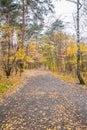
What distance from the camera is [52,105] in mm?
7172

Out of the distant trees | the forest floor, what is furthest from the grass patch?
the distant trees

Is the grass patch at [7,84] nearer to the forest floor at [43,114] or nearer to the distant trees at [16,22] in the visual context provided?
the forest floor at [43,114]

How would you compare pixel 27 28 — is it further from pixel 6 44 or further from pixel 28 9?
pixel 6 44

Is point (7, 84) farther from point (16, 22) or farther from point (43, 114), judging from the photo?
point (16, 22)

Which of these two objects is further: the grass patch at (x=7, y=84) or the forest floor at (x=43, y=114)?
the grass patch at (x=7, y=84)

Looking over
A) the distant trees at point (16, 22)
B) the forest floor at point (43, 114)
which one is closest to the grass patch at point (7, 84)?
the forest floor at point (43, 114)

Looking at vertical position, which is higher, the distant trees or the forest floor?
the distant trees

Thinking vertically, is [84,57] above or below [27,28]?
below

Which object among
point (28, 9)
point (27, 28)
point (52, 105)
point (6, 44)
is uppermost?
point (28, 9)

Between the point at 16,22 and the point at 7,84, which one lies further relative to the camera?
the point at 16,22

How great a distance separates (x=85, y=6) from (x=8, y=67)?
8843 mm

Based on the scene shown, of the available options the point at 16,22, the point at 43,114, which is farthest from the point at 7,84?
the point at 16,22

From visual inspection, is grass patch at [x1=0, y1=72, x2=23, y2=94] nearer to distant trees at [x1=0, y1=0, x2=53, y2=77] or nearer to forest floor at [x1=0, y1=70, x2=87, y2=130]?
forest floor at [x1=0, y1=70, x2=87, y2=130]

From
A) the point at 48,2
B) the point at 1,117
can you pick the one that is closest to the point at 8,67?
the point at 48,2
